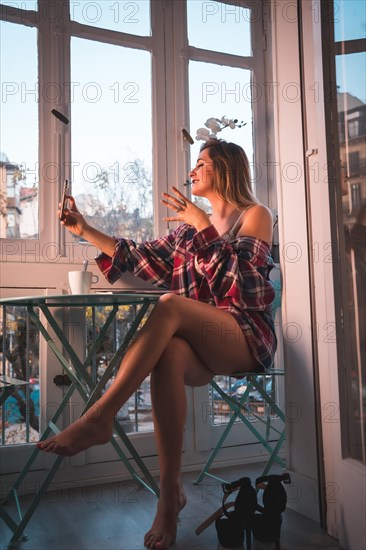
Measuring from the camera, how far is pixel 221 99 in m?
3.33

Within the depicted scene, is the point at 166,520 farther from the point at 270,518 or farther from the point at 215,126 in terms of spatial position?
the point at 215,126

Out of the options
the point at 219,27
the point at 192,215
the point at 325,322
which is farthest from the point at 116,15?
the point at 325,322

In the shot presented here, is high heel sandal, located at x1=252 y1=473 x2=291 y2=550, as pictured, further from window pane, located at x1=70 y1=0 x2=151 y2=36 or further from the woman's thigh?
window pane, located at x1=70 y1=0 x2=151 y2=36

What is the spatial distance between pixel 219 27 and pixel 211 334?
1983mm

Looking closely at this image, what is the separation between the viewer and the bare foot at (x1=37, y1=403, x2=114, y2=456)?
1.94 meters

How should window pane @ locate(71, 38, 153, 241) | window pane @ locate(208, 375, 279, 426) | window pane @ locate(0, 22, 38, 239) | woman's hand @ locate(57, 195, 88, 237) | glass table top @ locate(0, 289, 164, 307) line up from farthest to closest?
window pane @ locate(208, 375, 279, 426) → window pane @ locate(71, 38, 153, 241) → window pane @ locate(0, 22, 38, 239) → woman's hand @ locate(57, 195, 88, 237) → glass table top @ locate(0, 289, 164, 307)

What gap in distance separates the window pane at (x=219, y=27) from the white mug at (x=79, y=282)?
1.51 metres

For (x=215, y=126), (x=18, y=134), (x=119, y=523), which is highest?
(x=215, y=126)

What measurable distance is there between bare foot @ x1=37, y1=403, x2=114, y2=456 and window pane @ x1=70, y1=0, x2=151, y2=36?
6.65ft

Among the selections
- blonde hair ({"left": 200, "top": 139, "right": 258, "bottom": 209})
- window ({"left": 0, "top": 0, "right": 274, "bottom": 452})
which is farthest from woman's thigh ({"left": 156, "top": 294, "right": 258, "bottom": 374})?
window ({"left": 0, "top": 0, "right": 274, "bottom": 452})

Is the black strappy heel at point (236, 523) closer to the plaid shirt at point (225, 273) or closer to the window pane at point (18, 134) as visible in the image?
the plaid shirt at point (225, 273)

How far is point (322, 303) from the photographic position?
7.38 ft

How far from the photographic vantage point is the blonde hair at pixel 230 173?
110 inches

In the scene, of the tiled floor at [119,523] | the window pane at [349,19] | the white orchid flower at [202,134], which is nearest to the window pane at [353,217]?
the window pane at [349,19]
